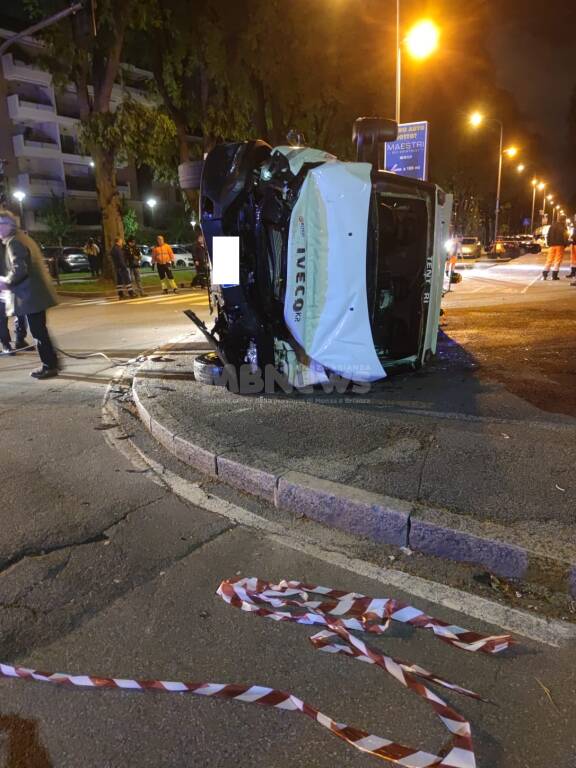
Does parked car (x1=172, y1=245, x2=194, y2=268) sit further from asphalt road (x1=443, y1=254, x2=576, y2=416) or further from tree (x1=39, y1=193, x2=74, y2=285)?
asphalt road (x1=443, y1=254, x2=576, y2=416)

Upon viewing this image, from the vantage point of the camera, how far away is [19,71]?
41.1m

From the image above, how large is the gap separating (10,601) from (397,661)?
1.95 m

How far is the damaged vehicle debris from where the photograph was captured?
17.6ft

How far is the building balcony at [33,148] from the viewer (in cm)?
4281

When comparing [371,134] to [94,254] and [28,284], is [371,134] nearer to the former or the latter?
[28,284]

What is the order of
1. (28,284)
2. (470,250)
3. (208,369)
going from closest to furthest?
(208,369), (28,284), (470,250)

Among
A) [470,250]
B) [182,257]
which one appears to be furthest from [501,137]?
[182,257]

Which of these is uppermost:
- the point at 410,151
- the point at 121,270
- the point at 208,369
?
the point at 410,151

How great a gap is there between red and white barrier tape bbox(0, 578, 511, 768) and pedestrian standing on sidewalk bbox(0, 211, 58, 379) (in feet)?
18.8

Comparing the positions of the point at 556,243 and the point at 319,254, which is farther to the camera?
the point at 556,243

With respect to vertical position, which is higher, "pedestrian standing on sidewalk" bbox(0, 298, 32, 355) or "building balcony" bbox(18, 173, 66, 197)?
"building balcony" bbox(18, 173, 66, 197)

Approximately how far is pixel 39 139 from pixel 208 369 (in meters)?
47.8

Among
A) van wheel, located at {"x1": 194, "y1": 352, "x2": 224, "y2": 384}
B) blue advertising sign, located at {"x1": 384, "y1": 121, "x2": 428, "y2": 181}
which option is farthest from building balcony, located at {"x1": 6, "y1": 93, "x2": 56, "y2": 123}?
van wheel, located at {"x1": 194, "y1": 352, "x2": 224, "y2": 384}

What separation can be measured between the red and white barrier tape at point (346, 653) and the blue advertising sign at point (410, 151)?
13.0 meters
